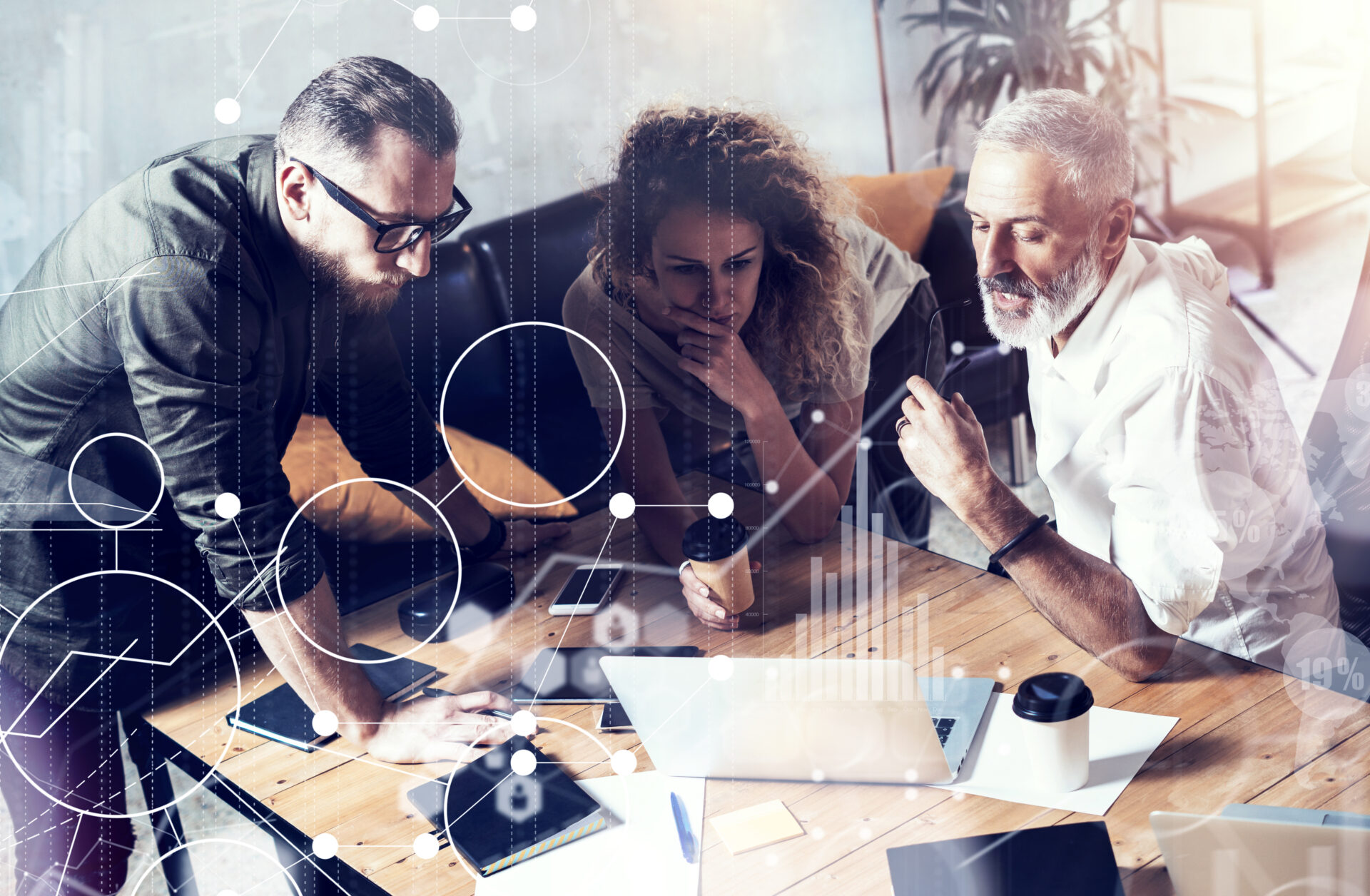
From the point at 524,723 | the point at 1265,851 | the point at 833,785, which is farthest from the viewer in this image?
the point at 524,723

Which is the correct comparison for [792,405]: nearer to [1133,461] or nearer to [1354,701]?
[1133,461]

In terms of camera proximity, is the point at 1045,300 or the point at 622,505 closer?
the point at 1045,300

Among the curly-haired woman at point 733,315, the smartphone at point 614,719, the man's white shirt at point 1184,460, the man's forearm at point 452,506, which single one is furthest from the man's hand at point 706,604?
the man's white shirt at point 1184,460

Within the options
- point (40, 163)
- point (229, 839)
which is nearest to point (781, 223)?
point (40, 163)

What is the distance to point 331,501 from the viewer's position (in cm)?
102

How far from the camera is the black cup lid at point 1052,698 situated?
0.83 metres

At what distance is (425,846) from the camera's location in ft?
2.88

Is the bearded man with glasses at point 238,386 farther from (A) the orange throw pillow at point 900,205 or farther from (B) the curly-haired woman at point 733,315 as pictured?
(A) the orange throw pillow at point 900,205

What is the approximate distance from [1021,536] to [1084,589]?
0.26 feet

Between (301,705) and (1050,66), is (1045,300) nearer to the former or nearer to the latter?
(1050,66)

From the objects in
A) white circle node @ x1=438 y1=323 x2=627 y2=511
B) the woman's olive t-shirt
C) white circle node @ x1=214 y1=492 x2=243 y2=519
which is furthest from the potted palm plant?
white circle node @ x1=214 y1=492 x2=243 y2=519

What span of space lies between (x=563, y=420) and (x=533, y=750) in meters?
0.33

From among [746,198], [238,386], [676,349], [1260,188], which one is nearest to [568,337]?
[676,349]

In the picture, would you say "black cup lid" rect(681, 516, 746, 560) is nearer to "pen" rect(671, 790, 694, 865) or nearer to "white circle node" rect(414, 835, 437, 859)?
"pen" rect(671, 790, 694, 865)
